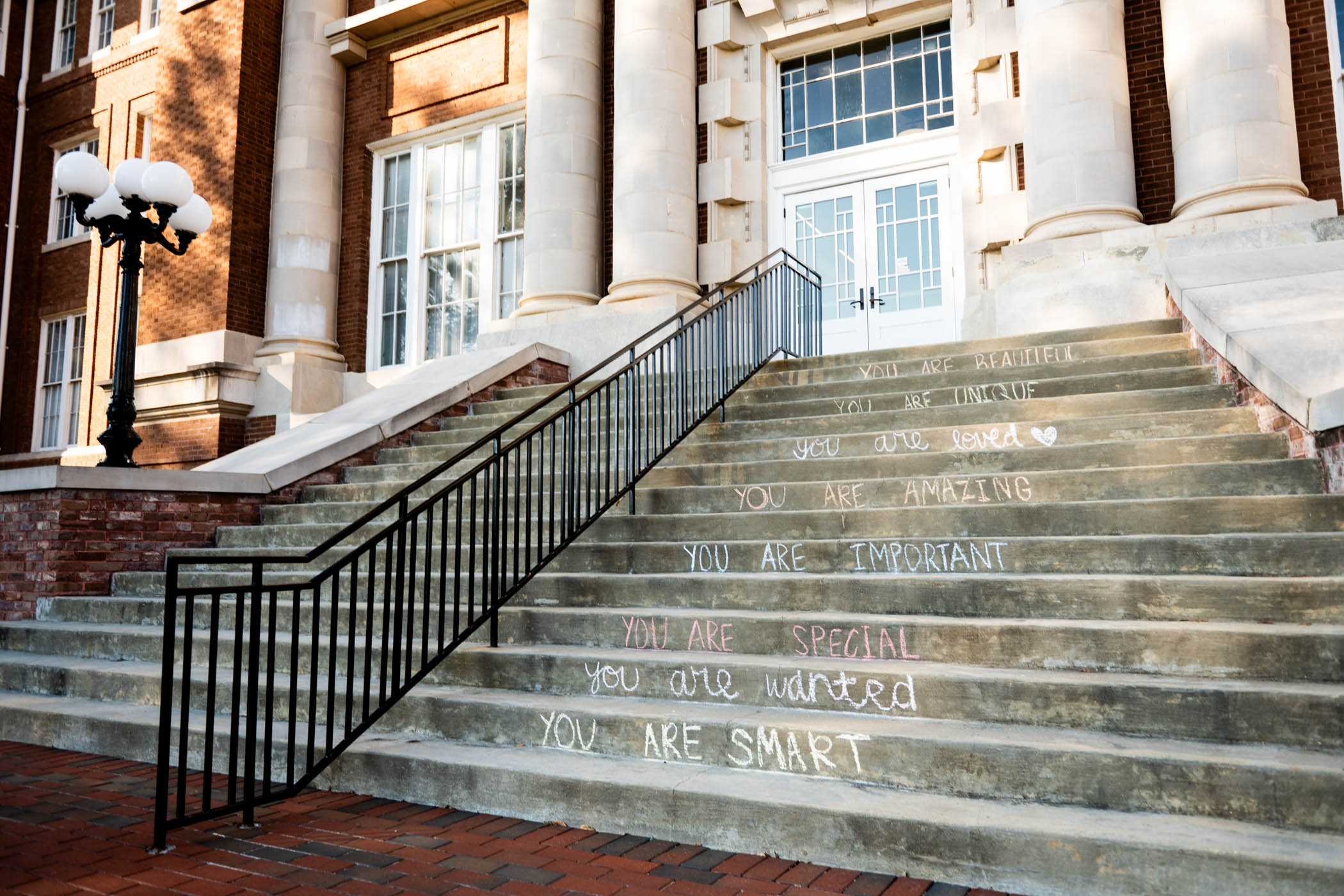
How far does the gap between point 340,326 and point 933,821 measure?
13488 mm

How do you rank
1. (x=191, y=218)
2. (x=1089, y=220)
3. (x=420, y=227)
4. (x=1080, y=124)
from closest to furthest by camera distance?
(x=191, y=218) < (x=1089, y=220) < (x=1080, y=124) < (x=420, y=227)

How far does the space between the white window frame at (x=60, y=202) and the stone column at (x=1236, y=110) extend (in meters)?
17.8

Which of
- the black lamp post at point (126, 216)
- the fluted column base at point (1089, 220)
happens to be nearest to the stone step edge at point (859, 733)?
the black lamp post at point (126, 216)

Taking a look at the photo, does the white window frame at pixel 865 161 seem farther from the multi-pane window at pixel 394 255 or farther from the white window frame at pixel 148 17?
the white window frame at pixel 148 17

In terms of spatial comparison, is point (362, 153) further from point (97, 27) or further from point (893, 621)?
point (893, 621)

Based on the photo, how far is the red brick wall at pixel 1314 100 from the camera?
355 inches

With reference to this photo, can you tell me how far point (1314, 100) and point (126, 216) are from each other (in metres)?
11.2

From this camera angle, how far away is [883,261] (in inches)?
441

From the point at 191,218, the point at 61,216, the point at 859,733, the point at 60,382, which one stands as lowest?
the point at 859,733

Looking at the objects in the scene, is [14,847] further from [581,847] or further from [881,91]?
[881,91]

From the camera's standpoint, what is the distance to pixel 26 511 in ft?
22.8

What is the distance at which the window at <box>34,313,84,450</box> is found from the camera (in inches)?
684

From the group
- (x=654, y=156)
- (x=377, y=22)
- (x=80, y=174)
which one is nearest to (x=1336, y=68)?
(x=654, y=156)

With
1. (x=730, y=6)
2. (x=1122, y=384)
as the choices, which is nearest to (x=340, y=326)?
(x=730, y=6)
